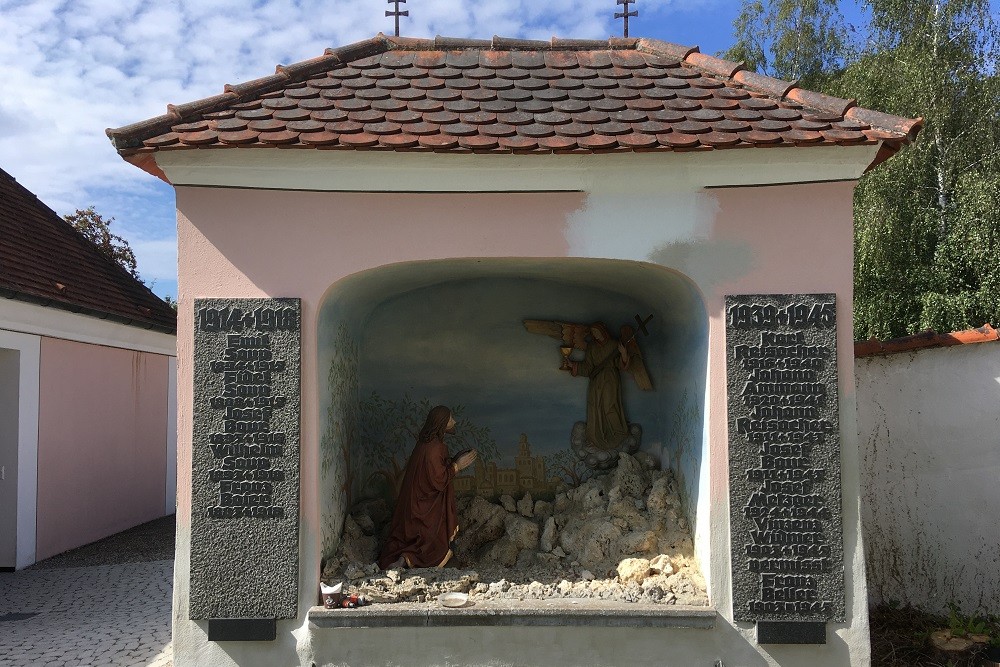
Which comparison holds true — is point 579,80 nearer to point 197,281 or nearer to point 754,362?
point 754,362

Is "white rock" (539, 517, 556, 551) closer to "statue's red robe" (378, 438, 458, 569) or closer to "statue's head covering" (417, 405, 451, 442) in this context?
"statue's red robe" (378, 438, 458, 569)

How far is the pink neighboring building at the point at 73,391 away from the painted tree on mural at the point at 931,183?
36.4ft

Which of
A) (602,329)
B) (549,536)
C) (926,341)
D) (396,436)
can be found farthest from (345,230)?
(926,341)

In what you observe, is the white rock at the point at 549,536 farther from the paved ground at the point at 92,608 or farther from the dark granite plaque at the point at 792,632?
the paved ground at the point at 92,608

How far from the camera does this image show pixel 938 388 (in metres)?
5.75

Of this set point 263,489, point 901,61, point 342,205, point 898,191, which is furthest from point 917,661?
point 901,61

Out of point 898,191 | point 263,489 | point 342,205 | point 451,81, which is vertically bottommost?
point 263,489

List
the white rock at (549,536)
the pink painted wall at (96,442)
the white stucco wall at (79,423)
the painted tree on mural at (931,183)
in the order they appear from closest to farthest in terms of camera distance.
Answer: the white rock at (549,536)
the white stucco wall at (79,423)
the pink painted wall at (96,442)
the painted tree on mural at (931,183)

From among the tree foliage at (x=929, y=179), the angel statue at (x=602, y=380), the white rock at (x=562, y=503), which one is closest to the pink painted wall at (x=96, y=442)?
the angel statue at (x=602, y=380)

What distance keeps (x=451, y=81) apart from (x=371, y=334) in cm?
241

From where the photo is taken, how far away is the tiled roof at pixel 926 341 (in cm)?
553

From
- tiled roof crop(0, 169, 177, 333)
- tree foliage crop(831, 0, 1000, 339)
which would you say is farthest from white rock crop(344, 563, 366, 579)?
tree foliage crop(831, 0, 1000, 339)

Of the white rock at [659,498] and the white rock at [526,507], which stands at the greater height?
the white rock at [659,498]

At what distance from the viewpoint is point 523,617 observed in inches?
178
